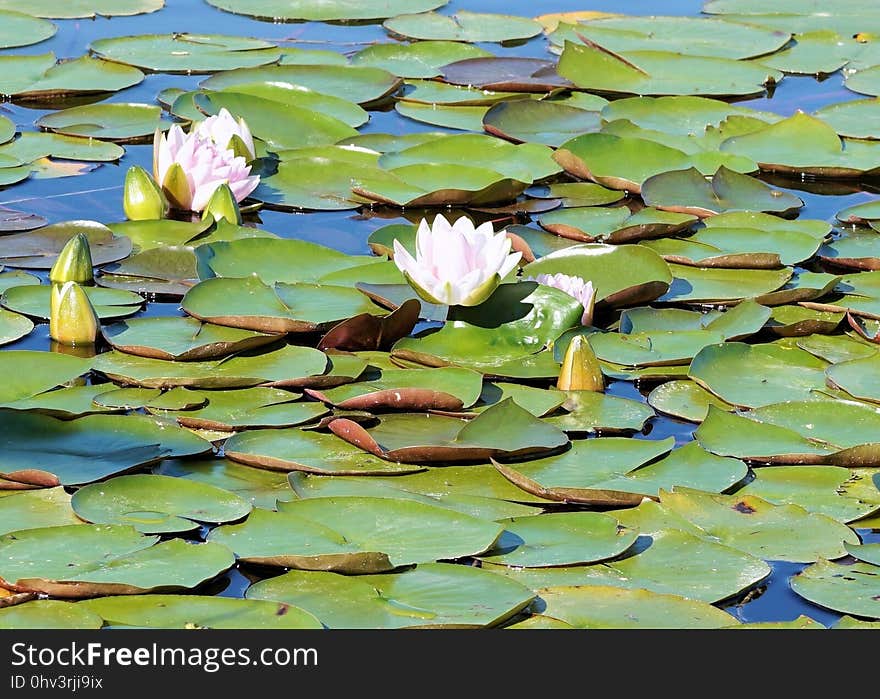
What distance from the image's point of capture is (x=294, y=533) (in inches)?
102

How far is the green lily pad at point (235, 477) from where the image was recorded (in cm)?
280

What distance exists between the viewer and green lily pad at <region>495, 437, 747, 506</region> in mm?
2820

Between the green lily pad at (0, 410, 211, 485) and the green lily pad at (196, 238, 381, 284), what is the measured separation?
0.94 meters

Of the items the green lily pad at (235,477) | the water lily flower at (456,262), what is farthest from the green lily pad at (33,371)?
the water lily flower at (456,262)

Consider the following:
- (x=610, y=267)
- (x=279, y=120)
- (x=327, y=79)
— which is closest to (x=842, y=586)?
(x=610, y=267)

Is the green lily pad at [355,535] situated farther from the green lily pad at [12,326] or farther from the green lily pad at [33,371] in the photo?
the green lily pad at [12,326]

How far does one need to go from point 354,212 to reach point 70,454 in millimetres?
1911

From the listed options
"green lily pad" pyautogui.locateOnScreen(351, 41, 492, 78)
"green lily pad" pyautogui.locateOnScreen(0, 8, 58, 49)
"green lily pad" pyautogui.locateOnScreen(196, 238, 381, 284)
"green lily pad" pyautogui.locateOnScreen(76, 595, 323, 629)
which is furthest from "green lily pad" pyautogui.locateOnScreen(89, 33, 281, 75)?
"green lily pad" pyautogui.locateOnScreen(76, 595, 323, 629)

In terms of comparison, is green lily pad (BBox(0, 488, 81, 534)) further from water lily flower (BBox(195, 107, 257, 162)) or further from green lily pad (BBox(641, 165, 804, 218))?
green lily pad (BBox(641, 165, 804, 218))

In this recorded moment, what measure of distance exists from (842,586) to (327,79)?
3861 millimetres

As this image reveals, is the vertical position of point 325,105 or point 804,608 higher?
point 325,105

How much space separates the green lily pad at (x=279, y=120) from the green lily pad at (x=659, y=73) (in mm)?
1285
